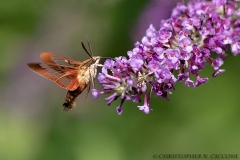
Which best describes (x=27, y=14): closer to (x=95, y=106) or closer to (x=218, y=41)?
(x=95, y=106)

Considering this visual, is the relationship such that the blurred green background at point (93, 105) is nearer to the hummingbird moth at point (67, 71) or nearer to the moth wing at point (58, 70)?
the hummingbird moth at point (67, 71)

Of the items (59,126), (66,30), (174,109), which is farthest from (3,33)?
(174,109)

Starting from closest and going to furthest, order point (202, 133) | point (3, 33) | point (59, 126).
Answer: point (202, 133) → point (59, 126) → point (3, 33)

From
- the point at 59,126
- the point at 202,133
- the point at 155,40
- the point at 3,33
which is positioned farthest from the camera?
the point at 3,33

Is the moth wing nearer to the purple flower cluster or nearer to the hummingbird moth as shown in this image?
the hummingbird moth

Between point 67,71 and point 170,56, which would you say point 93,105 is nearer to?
point 67,71

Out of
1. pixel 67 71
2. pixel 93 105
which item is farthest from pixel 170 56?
pixel 93 105

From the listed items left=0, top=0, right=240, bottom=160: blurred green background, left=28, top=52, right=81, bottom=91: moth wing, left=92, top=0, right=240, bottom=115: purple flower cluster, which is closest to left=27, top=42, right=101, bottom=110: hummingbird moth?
left=28, top=52, right=81, bottom=91: moth wing

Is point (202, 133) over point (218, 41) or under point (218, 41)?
under
